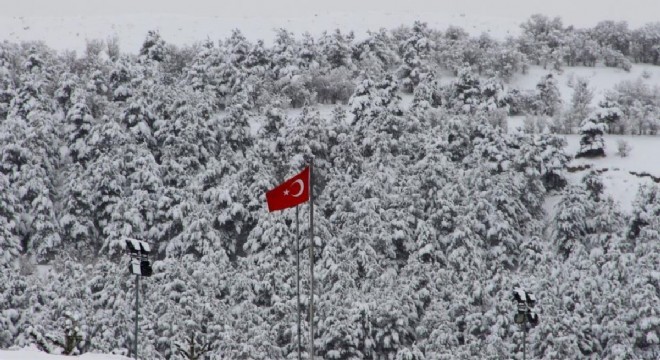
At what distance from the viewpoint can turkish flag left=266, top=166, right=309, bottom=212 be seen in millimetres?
30859

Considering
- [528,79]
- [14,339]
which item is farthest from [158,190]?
[528,79]

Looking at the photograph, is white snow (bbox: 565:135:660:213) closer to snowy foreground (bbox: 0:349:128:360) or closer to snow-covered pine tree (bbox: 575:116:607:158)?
snow-covered pine tree (bbox: 575:116:607:158)

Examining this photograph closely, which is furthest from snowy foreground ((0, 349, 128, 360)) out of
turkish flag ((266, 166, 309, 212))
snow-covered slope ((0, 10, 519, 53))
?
snow-covered slope ((0, 10, 519, 53))

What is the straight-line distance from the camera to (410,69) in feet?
258

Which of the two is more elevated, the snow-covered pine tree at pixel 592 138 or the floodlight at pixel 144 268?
the floodlight at pixel 144 268

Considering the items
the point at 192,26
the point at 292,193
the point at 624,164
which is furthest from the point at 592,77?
the point at 292,193

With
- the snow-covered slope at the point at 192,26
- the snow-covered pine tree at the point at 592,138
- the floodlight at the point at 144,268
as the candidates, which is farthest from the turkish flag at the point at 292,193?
the snow-covered slope at the point at 192,26

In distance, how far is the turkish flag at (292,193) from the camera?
30.9 m

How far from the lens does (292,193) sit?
3117cm

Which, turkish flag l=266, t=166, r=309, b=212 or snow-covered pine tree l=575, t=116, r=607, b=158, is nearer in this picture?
turkish flag l=266, t=166, r=309, b=212

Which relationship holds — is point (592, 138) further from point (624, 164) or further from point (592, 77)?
point (592, 77)

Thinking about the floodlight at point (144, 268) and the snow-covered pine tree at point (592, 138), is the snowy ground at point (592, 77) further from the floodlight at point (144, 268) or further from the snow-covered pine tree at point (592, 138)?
the floodlight at point (144, 268)

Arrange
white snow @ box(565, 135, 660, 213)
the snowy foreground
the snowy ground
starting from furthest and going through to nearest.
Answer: the snowy ground < white snow @ box(565, 135, 660, 213) < the snowy foreground

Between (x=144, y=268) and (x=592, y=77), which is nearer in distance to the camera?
(x=144, y=268)
